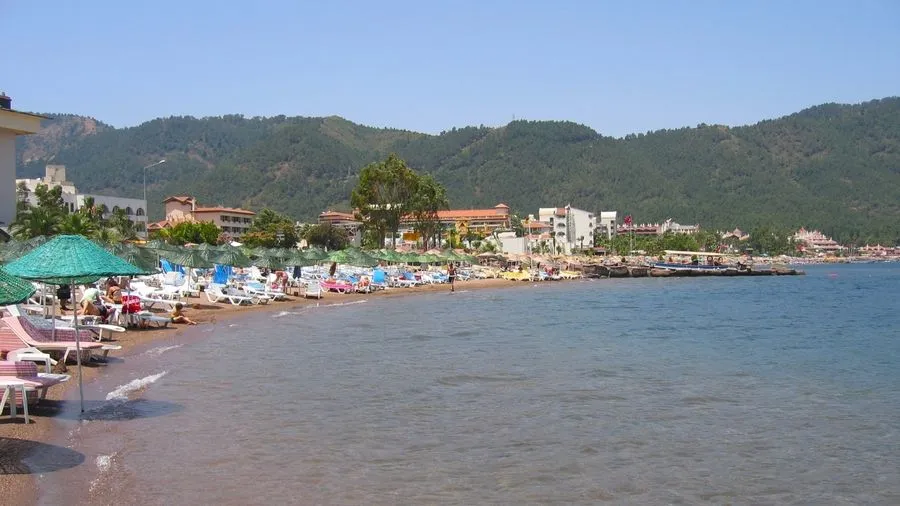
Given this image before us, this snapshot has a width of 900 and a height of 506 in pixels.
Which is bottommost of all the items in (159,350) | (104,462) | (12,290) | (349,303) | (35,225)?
(349,303)

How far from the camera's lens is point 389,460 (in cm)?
977


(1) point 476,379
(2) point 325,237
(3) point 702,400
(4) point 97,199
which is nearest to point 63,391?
(1) point 476,379

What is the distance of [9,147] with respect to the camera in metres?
45.2

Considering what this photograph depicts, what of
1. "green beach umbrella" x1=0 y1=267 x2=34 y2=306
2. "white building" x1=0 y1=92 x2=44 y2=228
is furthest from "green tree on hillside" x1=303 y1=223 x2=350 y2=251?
"green beach umbrella" x1=0 y1=267 x2=34 y2=306

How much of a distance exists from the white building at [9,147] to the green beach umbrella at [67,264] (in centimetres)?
3753

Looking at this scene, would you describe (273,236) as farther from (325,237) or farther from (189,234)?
(189,234)

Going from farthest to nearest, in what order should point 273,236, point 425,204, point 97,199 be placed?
1. point 273,236
2. point 97,199
3. point 425,204

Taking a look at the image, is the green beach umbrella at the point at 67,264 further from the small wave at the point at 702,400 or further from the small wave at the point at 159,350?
the small wave at the point at 702,400

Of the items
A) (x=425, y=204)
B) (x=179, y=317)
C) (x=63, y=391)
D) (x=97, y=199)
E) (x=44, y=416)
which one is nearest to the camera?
(x=44, y=416)

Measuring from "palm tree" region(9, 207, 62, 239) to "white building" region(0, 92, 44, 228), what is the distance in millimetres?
790

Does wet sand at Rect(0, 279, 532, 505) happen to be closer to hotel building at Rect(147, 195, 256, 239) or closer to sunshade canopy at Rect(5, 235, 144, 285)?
sunshade canopy at Rect(5, 235, 144, 285)

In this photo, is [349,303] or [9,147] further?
[9,147]

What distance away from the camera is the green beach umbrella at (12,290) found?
28.6 feet

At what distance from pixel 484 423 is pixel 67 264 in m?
5.88
